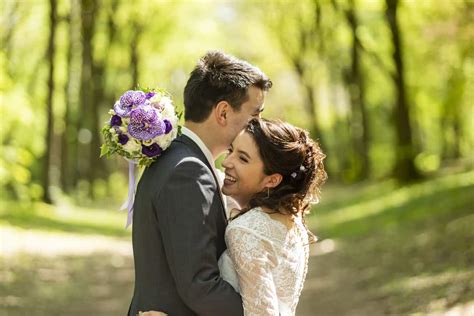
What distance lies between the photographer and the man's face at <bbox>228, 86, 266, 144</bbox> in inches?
164

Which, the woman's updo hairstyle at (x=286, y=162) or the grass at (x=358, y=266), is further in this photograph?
the grass at (x=358, y=266)

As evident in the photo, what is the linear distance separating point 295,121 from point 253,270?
55072 millimetres

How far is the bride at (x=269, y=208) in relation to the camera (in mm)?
3771

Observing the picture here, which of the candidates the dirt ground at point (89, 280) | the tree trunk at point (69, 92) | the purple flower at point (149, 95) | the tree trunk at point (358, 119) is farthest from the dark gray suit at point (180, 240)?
the tree trunk at point (358, 119)

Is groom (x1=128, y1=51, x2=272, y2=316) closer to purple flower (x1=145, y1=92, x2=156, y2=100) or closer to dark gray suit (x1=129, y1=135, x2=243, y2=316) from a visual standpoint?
dark gray suit (x1=129, y1=135, x2=243, y2=316)

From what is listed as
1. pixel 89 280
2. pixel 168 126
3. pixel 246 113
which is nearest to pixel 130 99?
pixel 168 126

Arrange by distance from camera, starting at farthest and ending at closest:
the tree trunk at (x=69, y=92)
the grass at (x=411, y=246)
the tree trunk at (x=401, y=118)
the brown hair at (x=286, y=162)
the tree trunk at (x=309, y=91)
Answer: the tree trunk at (x=309, y=91)
the tree trunk at (x=69, y=92)
the tree trunk at (x=401, y=118)
the grass at (x=411, y=246)
the brown hair at (x=286, y=162)

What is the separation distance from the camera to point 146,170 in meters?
4.05

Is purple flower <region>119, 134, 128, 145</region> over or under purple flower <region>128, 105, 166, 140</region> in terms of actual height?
under

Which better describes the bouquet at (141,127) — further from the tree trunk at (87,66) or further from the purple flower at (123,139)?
the tree trunk at (87,66)

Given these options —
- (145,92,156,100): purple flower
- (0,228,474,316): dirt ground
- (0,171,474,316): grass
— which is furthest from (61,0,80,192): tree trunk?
(145,92,156,100): purple flower

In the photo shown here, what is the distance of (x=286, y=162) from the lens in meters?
3.93

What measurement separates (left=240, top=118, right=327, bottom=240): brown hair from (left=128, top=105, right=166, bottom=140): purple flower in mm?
437

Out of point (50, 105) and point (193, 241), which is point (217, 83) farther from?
point (50, 105)
